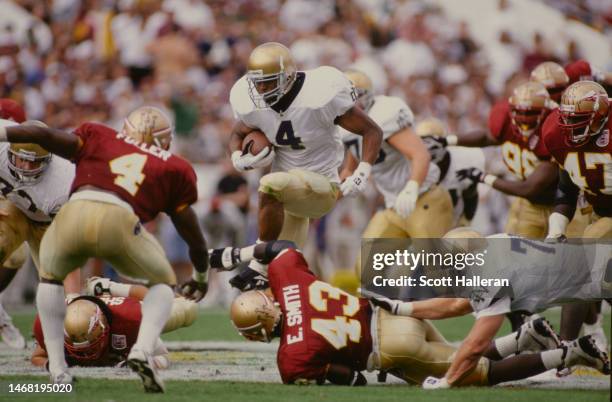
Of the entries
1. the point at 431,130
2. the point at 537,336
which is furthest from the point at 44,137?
the point at 431,130

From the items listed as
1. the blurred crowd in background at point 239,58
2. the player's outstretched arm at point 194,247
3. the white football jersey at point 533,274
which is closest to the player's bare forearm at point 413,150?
the white football jersey at point 533,274

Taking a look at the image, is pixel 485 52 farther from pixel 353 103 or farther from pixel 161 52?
pixel 353 103

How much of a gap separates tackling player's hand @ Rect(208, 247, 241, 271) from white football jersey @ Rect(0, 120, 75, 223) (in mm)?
1094

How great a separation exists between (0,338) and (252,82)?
301 cm

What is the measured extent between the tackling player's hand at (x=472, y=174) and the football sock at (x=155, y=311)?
299cm

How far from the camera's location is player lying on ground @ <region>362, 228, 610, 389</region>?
5305mm

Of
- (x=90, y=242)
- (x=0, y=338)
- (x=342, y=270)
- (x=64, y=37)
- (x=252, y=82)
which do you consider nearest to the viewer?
(x=90, y=242)

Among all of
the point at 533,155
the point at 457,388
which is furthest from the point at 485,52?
the point at 457,388

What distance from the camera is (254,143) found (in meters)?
6.56

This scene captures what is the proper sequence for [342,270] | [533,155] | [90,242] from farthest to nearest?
[342,270]
[533,155]
[90,242]

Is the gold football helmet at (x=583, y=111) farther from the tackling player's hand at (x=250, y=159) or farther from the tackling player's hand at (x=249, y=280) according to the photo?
the tackling player's hand at (x=249, y=280)

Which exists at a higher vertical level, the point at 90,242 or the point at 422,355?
the point at 90,242

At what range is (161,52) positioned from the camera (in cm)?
1394

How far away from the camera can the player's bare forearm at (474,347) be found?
5273mm
